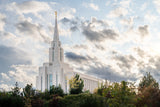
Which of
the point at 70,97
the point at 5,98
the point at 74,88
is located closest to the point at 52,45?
the point at 74,88

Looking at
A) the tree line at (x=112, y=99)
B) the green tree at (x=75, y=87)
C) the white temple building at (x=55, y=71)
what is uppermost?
the white temple building at (x=55, y=71)

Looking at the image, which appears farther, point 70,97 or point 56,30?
point 56,30

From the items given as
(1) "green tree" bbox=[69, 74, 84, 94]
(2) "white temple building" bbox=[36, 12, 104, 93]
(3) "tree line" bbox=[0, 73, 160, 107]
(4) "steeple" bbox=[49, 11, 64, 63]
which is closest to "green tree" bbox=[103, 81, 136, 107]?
(3) "tree line" bbox=[0, 73, 160, 107]

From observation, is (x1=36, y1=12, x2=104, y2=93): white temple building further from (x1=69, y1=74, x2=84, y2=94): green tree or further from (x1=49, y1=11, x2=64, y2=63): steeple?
(x1=69, y1=74, x2=84, y2=94): green tree

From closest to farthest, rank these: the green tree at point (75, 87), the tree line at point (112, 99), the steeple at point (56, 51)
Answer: the tree line at point (112, 99) < the green tree at point (75, 87) < the steeple at point (56, 51)

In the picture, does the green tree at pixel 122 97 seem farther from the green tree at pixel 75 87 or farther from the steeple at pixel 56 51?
the steeple at pixel 56 51

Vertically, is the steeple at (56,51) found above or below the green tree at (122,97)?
above

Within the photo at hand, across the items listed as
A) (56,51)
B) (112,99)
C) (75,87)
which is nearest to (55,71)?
(56,51)

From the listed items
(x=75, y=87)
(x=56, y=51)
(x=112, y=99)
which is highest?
(x=56, y=51)

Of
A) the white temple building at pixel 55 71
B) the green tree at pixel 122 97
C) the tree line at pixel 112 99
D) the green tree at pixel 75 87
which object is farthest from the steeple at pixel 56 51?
the green tree at pixel 122 97

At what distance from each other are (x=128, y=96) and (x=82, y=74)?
200 feet

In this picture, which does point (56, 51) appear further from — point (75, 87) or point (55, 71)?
point (75, 87)

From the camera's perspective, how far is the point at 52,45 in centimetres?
7462

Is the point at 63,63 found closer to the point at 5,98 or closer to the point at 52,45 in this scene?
the point at 52,45
